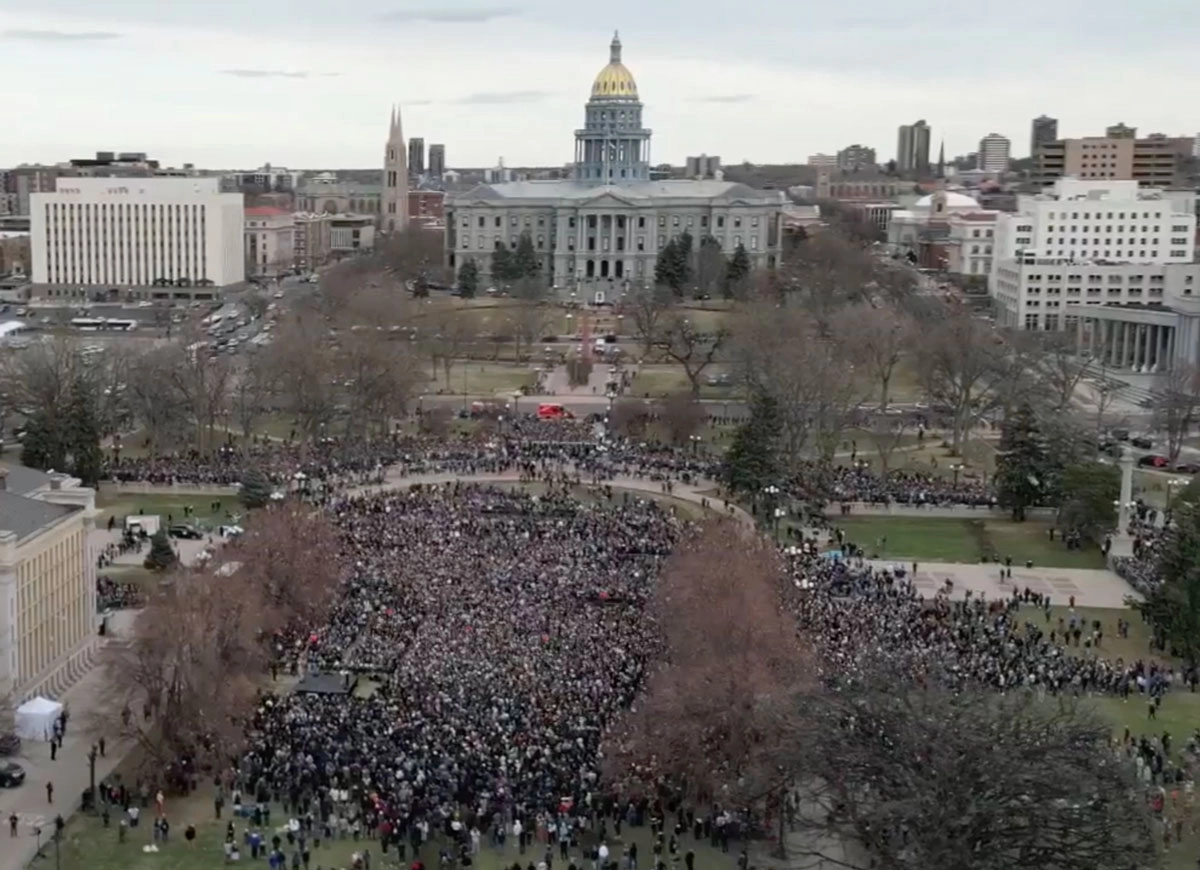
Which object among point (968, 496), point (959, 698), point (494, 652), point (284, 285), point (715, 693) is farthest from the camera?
point (284, 285)

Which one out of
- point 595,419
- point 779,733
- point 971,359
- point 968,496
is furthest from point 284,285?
point 779,733

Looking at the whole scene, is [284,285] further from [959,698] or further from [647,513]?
[959,698]

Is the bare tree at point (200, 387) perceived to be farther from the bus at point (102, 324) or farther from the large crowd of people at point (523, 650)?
the bus at point (102, 324)

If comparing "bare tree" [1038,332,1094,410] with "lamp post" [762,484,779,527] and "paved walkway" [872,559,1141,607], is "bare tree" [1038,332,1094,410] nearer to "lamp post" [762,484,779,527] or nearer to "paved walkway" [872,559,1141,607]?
"lamp post" [762,484,779,527]

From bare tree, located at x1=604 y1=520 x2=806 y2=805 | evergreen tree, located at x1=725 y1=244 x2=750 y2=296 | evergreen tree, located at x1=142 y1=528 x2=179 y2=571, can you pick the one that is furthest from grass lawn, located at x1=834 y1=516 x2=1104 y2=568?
evergreen tree, located at x1=725 y1=244 x2=750 y2=296

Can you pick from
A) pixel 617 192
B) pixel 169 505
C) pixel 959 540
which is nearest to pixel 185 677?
pixel 169 505
